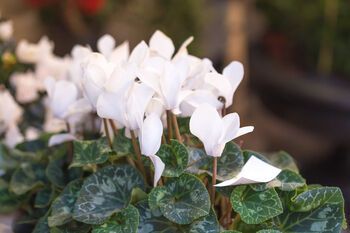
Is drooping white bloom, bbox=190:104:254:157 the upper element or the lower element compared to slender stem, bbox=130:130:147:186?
upper

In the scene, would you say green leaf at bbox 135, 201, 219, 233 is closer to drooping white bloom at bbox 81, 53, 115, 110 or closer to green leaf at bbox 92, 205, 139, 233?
green leaf at bbox 92, 205, 139, 233

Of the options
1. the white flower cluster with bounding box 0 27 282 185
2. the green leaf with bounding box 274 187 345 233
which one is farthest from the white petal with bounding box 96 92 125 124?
the green leaf with bounding box 274 187 345 233

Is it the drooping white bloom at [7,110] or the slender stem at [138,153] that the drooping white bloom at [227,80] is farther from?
the drooping white bloom at [7,110]

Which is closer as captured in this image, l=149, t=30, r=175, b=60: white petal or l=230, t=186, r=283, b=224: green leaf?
l=230, t=186, r=283, b=224: green leaf

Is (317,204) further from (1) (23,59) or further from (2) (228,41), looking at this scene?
(2) (228,41)

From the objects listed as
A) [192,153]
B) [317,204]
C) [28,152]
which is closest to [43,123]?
[28,152]

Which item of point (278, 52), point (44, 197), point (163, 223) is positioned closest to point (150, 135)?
point (163, 223)

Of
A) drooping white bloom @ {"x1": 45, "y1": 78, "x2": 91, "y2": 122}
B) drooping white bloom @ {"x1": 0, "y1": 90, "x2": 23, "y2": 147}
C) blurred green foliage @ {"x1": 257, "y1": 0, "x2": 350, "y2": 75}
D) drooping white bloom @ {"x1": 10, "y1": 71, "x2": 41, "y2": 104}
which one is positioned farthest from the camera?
blurred green foliage @ {"x1": 257, "y1": 0, "x2": 350, "y2": 75}
